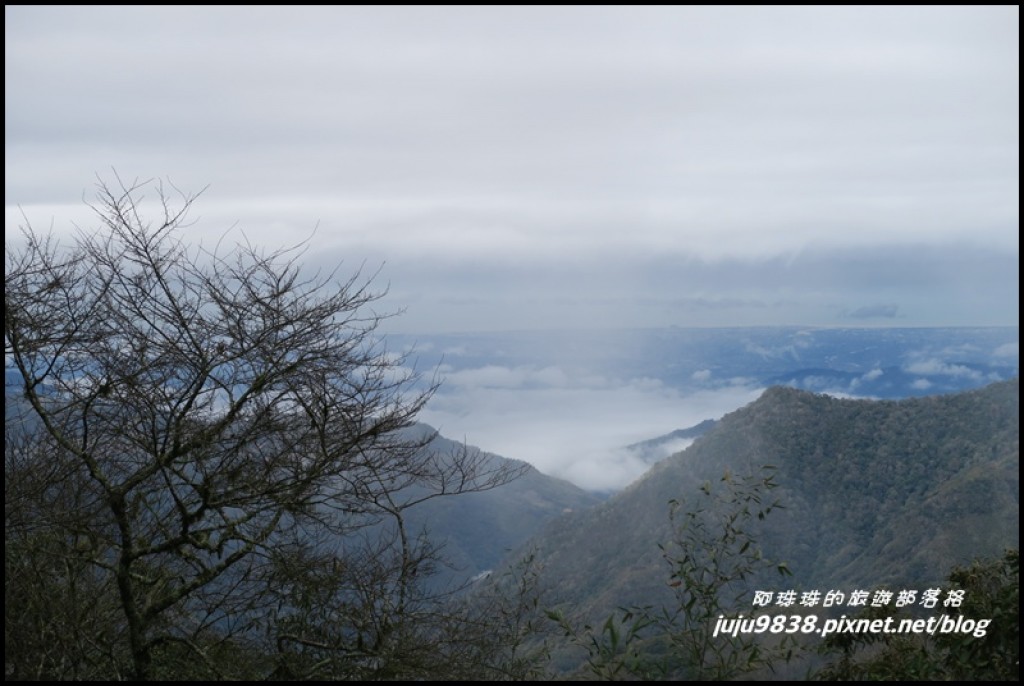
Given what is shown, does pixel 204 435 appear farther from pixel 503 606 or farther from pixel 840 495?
pixel 840 495

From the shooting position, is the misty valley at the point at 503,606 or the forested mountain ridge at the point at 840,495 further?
the forested mountain ridge at the point at 840,495

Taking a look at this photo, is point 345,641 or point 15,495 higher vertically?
point 15,495

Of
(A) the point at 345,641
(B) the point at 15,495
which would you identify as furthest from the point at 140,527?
(A) the point at 345,641

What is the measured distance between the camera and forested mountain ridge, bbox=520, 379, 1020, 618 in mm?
9477

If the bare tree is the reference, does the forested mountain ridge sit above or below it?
below

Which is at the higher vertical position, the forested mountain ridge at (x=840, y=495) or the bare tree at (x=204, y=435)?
the bare tree at (x=204, y=435)

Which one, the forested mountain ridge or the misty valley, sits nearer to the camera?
the misty valley

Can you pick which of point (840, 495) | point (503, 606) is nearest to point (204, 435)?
point (503, 606)

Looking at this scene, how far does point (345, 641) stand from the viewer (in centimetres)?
521

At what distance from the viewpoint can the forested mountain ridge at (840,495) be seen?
9.48 meters

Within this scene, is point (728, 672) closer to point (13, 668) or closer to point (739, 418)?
point (13, 668)

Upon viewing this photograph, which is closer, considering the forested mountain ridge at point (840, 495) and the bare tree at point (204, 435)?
the bare tree at point (204, 435)

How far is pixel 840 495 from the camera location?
541 inches

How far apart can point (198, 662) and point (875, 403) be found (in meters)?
16.0
